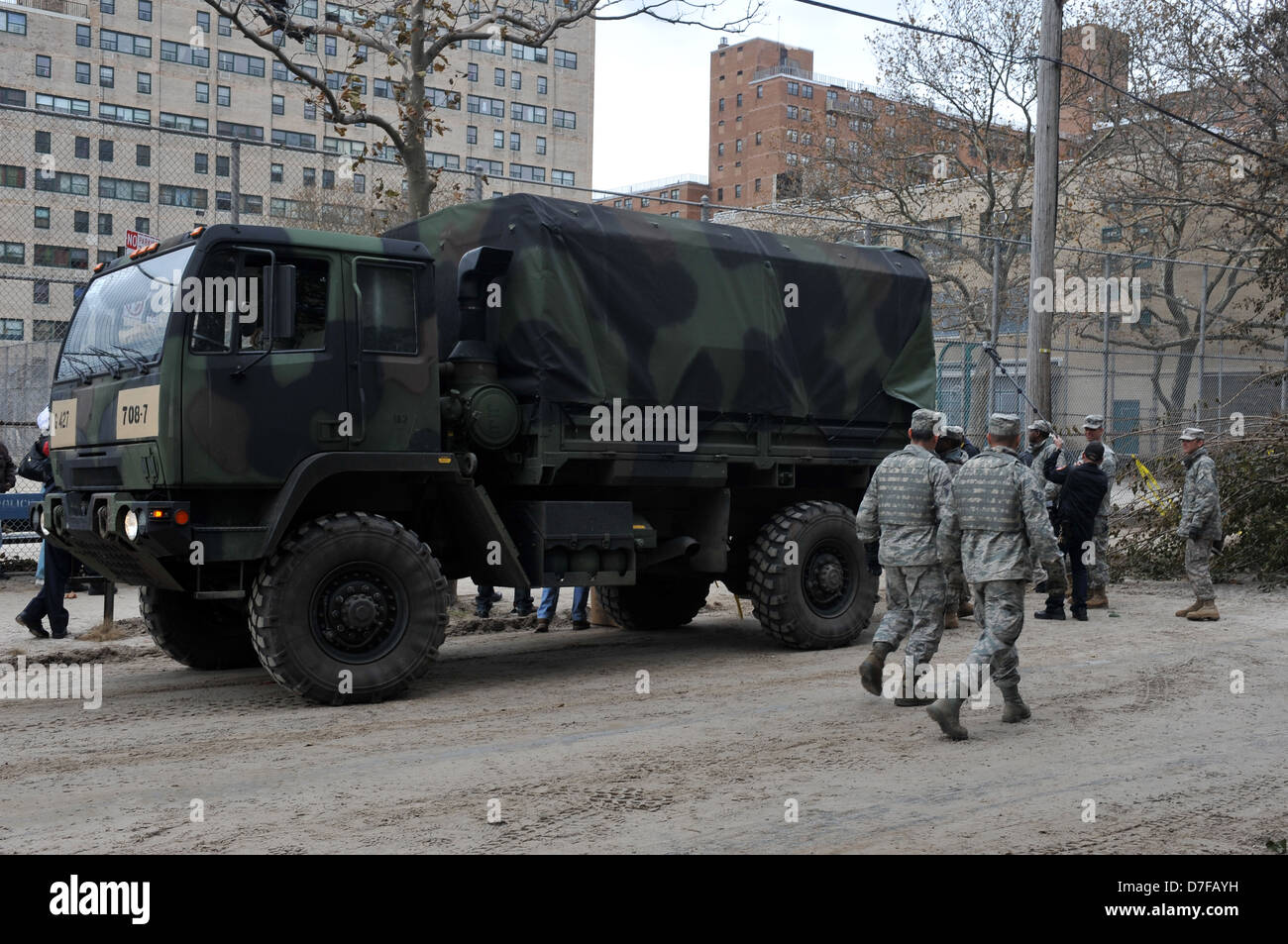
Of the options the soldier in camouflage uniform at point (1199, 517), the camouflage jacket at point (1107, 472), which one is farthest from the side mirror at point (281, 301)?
the soldier in camouflage uniform at point (1199, 517)

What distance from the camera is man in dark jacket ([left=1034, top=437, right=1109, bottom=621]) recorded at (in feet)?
43.1

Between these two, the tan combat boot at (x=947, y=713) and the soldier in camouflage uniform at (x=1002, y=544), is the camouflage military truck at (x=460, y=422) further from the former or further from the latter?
the tan combat boot at (x=947, y=713)

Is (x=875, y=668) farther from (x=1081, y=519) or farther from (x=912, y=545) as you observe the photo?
(x=1081, y=519)

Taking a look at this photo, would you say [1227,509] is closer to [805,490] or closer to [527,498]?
[805,490]

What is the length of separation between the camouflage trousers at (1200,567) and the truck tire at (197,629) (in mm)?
9069

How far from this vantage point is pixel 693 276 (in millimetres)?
10484

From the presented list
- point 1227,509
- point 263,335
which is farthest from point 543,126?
point 263,335

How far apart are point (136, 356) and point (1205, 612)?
1014 cm

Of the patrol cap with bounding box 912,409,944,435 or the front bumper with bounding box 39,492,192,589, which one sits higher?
the patrol cap with bounding box 912,409,944,435

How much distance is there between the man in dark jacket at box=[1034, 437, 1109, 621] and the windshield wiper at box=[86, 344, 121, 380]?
29.6ft

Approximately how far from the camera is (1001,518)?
8078 mm

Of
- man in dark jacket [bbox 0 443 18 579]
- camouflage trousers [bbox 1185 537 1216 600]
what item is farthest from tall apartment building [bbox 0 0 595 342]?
camouflage trousers [bbox 1185 537 1216 600]

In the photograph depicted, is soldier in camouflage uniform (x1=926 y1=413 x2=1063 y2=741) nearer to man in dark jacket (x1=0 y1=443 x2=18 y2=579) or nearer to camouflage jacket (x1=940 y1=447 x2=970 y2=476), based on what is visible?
camouflage jacket (x1=940 y1=447 x2=970 y2=476)
